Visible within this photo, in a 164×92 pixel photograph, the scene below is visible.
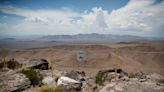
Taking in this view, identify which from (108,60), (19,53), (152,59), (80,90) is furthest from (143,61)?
(80,90)

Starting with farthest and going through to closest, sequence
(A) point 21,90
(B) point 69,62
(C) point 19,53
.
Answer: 1. (C) point 19,53
2. (B) point 69,62
3. (A) point 21,90

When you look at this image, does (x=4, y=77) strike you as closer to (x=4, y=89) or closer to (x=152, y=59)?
(x=4, y=89)

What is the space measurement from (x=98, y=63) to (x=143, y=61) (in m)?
13.0

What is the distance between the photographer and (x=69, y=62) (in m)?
49.2

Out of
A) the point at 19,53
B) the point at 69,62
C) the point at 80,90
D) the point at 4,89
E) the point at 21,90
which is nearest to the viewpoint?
the point at 4,89

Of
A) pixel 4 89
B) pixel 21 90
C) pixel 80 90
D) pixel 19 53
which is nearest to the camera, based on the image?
pixel 4 89

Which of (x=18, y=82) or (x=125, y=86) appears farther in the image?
(x=18, y=82)

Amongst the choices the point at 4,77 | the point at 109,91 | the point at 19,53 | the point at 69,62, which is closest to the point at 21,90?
the point at 4,77

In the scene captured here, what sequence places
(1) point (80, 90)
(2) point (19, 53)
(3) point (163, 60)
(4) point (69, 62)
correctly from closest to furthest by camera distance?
(1) point (80, 90), (4) point (69, 62), (3) point (163, 60), (2) point (19, 53)

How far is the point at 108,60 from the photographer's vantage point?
5081cm

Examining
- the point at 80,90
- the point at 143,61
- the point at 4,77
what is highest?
the point at 4,77

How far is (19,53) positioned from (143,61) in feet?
124

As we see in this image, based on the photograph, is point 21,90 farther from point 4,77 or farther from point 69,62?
point 69,62

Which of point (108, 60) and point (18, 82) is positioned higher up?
point (18, 82)
